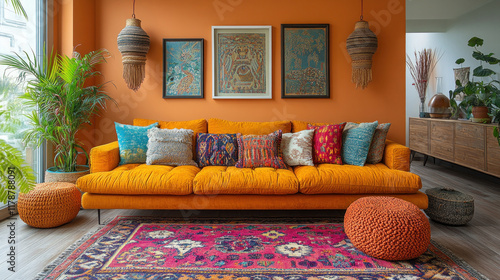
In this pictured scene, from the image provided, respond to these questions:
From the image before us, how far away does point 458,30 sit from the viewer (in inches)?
225

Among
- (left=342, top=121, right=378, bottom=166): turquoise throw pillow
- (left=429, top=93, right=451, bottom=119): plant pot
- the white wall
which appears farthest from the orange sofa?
the white wall

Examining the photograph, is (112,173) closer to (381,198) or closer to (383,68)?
(381,198)

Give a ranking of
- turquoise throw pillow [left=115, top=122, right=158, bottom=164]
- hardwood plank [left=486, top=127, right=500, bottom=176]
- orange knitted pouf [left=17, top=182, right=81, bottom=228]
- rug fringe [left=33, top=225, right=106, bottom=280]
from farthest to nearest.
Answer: hardwood plank [left=486, top=127, right=500, bottom=176] → turquoise throw pillow [left=115, top=122, right=158, bottom=164] → orange knitted pouf [left=17, top=182, right=81, bottom=228] → rug fringe [left=33, top=225, right=106, bottom=280]

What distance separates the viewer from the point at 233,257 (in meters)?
2.22

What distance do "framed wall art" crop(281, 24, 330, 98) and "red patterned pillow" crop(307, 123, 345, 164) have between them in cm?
64

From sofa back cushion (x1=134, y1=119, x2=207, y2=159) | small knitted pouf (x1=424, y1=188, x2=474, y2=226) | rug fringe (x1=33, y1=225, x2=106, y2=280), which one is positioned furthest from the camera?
sofa back cushion (x1=134, y1=119, x2=207, y2=159)

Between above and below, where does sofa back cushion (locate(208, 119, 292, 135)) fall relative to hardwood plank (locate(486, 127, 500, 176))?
above

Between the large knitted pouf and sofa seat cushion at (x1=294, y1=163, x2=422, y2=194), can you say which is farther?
sofa seat cushion at (x1=294, y1=163, x2=422, y2=194)

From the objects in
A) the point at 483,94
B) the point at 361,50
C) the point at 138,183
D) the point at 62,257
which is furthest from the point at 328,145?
the point at 483,94

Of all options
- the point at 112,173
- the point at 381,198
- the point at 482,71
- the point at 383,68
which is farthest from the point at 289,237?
the point at 482,71

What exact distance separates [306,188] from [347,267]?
781mm

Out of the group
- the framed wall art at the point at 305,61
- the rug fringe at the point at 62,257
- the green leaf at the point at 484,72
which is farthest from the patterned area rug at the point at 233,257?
the green leaf at the point at 484,72

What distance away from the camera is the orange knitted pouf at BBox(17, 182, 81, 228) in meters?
2.67

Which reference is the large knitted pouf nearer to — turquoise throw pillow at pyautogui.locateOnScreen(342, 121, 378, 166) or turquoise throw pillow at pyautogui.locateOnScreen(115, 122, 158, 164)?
turquoise throw pillow at pyautogui.locateOnScreen(342, 121, 378, 166)
